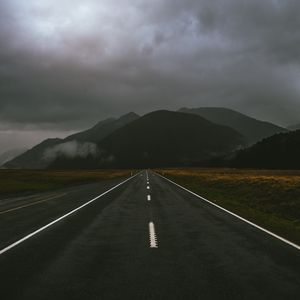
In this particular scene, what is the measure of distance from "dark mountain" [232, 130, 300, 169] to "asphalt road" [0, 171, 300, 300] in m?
118

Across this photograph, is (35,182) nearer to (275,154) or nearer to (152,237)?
(152,237)

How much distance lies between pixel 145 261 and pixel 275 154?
145 m

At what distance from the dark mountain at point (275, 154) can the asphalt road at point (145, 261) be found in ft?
389

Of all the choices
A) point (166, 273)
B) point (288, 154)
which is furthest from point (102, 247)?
point (288, 154)

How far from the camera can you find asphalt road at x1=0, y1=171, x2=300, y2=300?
6.61m

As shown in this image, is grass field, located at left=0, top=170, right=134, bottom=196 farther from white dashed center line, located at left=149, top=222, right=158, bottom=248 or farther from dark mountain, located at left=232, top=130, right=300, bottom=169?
dark mountain, located at left=232, top=130, right=300, bottom=169

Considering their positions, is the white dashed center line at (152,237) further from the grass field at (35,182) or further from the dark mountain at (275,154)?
the dark mountain at (275,154)

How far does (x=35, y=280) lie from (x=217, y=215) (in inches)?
448

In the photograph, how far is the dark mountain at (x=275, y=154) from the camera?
134625 mm

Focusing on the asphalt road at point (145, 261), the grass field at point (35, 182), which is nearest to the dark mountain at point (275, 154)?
the grass field at point (35, 182)

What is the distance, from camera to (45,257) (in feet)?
30.0

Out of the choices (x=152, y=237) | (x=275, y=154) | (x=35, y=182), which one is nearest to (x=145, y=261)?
(x=152, y=237)

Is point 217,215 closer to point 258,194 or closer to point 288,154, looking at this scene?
point 258,194

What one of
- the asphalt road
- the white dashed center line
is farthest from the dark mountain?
the asphalt road
